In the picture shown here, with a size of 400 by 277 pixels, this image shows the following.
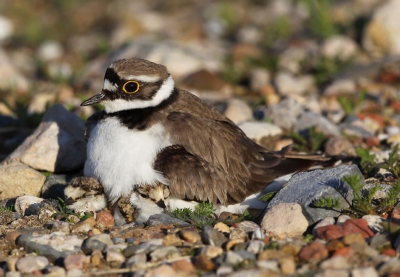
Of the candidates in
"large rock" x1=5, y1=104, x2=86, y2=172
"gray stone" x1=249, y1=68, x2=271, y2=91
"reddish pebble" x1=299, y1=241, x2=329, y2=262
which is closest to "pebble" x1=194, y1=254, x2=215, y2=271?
"reddish pebble" x1=299, y1=241, x2=329, y2=262

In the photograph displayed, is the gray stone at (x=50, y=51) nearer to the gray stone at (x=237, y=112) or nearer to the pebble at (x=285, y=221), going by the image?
the gray stone at (x=237, y=112)

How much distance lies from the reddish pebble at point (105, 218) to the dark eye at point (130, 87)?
1186 mm

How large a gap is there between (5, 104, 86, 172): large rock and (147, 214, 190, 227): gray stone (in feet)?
6.13

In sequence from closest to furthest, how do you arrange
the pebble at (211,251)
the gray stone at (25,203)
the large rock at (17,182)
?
1. the pebble at (211,251)
2. the gray stone at (25,203)
3. the large rock at (17,182)

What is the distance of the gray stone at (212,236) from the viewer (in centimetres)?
520

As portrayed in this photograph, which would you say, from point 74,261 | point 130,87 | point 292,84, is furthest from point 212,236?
point 292,84

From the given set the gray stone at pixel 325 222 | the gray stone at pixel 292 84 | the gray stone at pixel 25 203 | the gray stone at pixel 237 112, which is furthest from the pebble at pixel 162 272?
the gray stone at pixel 292 84

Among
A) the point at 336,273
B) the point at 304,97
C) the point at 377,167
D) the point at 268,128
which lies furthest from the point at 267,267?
the point at 304,97

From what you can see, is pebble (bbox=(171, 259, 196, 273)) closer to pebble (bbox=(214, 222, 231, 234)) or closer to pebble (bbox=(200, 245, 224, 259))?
pebble (bbox=(200, 245, 224, 259))

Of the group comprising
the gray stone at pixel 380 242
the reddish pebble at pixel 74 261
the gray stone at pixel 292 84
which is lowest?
the gray stone at pixel 380 242

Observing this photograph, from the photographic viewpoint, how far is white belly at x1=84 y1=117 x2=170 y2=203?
6.09m

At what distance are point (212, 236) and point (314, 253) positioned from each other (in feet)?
2.74

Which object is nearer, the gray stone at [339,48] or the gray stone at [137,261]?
the gray stone at [137,261]

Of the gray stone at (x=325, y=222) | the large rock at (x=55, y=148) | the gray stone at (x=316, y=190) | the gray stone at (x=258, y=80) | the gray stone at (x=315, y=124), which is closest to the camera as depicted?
the gray stone at (x=325, y=222)
